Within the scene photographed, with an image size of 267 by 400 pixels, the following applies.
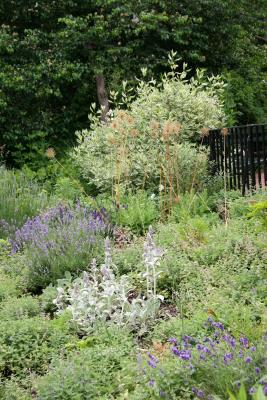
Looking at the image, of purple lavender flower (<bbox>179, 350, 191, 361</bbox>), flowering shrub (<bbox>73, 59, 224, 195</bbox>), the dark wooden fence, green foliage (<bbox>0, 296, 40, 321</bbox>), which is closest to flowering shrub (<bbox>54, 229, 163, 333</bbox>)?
green foliage (<bbox>0, 296, 40, 321</bbox>)

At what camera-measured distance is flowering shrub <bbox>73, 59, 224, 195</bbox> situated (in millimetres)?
8500

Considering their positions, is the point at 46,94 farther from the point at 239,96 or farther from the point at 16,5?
the point at 239,96

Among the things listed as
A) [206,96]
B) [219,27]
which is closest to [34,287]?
[206,96]

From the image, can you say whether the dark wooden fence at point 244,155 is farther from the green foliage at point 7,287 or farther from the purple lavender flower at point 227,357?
the purple lavender flower at point 227,357

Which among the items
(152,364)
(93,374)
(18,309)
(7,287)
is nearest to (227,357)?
(152,364)

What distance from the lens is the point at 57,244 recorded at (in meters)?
6.03

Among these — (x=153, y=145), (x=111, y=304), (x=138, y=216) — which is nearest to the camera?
(x=111, y=304)

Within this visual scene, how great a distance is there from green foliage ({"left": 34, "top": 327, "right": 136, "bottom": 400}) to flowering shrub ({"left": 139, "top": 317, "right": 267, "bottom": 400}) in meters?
0.31

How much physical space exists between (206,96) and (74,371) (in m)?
7.34

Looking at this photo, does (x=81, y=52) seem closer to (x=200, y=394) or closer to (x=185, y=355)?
(x=185, y=355)

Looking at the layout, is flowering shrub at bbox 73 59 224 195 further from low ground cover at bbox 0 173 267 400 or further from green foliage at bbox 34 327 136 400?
green foliage at bbox 34 327 136 400

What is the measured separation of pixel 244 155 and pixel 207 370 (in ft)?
19.8

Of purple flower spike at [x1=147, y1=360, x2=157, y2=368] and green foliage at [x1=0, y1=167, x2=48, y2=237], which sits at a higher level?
purple flower spike at [x1=147, y1=360, x2=157, y2=368]

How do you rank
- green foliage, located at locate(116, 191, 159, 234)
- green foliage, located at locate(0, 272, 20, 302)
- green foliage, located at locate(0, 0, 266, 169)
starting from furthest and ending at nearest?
green foliage, located at locate(0, 0, 266, 169)
green foliage, located at locate(116, 191, 159, 234)
green foliage, located at locate(0, 272, 20, 302)
